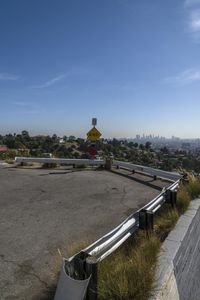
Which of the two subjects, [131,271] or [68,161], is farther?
[68,161]

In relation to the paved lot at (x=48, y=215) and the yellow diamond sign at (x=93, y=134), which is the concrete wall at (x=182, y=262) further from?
the yellow diamond sign at (x=93, y=134)

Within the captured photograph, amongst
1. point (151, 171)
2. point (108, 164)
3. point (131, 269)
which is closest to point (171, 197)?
point (131, 269)

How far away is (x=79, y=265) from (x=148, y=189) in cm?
737

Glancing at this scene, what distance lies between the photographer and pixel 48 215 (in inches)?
→ 277

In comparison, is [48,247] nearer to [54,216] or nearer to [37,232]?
[37,232]

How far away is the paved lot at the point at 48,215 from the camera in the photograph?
4.23m

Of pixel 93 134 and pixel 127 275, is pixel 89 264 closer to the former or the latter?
pixel 127 275

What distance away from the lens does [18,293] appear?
3758 millimetres

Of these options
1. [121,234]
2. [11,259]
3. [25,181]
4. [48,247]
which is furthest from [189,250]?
[25,181]

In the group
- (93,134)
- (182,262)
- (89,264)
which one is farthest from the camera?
(93,134)

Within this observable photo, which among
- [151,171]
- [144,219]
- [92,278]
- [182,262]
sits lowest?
[182,262]

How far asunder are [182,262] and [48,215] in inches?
119

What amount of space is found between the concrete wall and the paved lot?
4.30 ft

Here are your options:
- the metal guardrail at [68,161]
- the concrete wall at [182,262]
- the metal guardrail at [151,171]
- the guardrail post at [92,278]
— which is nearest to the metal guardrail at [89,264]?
the guardrail post at [92,278]
